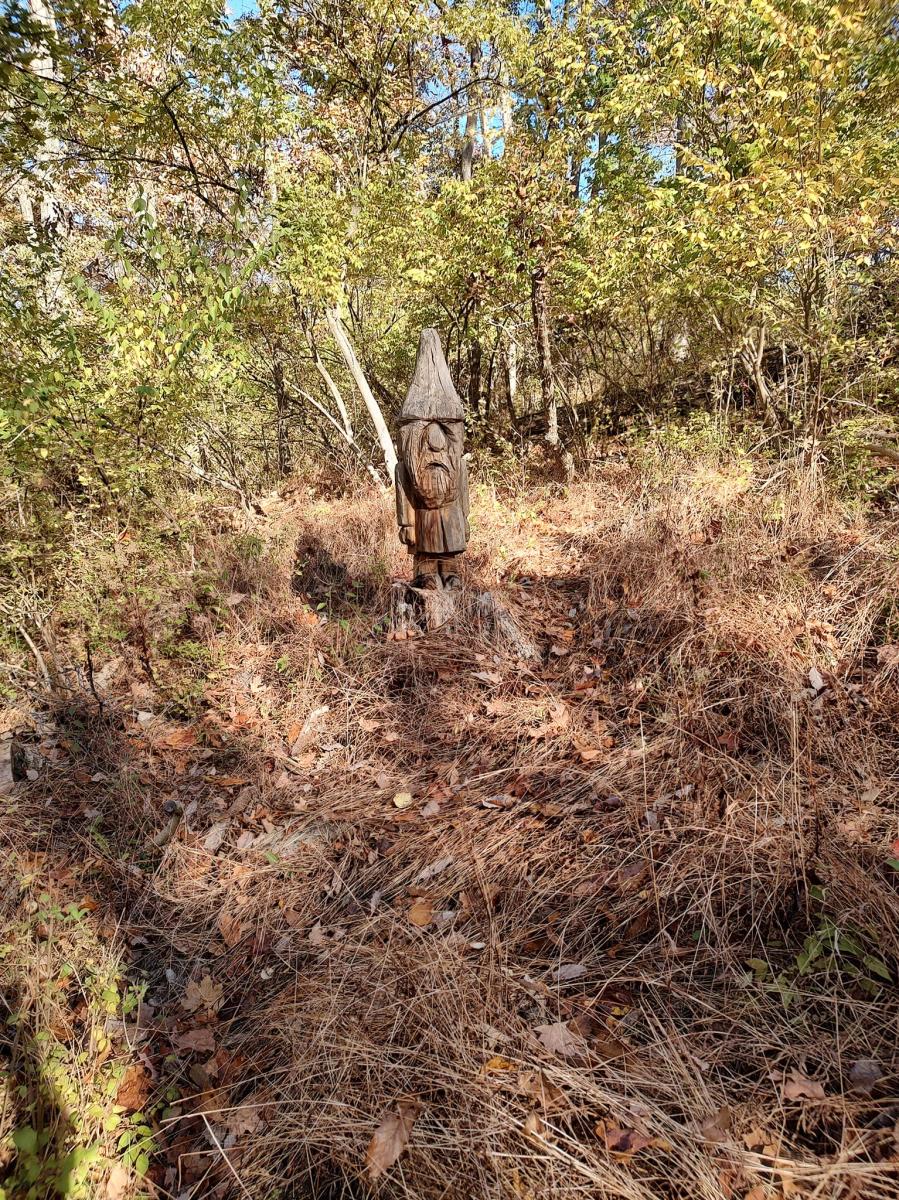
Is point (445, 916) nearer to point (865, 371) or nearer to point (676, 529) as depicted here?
point (676, 529)

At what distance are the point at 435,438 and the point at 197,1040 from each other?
3479 mm

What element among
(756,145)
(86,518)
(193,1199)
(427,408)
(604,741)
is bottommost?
(193,1199)

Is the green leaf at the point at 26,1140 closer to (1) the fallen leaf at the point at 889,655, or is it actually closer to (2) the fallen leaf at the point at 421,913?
(2) the fallen leaf at the point at 421,913

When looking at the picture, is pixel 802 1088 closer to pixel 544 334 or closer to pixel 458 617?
pixel 458 617

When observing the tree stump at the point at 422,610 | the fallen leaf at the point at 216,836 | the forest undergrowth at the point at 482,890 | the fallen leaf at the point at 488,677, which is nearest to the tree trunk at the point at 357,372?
the tree stump at the point at 422,610

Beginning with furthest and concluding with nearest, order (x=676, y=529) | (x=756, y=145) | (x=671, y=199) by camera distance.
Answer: (x=671, y=199), (x=676, y=529), (x=756, y=145)

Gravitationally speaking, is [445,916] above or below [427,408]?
below

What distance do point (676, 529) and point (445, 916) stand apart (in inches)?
148

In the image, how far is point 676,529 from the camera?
16.6 ft

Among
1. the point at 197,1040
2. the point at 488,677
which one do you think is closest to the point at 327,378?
the point at 488,677

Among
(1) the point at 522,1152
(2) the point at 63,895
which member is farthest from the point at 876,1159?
(2) the point at 63,895

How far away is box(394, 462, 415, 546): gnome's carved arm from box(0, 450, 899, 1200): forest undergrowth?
80 cm

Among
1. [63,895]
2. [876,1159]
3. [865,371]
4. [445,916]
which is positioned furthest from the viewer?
[865,371]

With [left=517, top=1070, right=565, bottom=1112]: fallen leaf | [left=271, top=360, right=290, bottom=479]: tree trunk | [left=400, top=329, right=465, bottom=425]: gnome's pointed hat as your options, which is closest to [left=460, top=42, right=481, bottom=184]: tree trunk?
[left=271, top=360, right=290, bottom=479]: tree trunk
